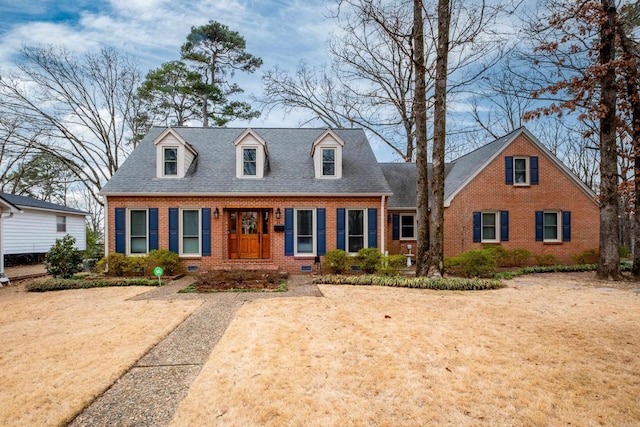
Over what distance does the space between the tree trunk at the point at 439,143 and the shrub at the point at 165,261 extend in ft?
30.4

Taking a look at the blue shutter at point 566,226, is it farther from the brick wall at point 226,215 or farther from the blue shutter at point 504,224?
the brick wall at point 226,215

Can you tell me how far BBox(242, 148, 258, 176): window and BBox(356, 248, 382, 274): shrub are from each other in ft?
18.4

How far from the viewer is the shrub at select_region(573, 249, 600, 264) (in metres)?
14.0

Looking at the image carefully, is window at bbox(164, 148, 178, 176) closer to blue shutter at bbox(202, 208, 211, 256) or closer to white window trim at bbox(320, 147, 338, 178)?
blue shutter at bbox(202, 208, 211, 256)

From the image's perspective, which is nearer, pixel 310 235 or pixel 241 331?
pixel 241 331

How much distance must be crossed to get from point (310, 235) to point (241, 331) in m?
7.19

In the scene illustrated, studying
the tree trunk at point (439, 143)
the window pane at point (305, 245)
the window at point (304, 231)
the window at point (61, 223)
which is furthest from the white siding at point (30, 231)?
the tree trunk at point (439, 143)

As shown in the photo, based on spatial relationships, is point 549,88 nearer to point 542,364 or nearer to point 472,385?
point 542,364

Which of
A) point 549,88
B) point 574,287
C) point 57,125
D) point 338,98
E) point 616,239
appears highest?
point 338,98

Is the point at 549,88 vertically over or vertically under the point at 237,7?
under

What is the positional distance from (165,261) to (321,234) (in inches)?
235

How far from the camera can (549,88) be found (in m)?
10.6

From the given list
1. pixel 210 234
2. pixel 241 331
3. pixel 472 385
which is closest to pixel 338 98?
pixel 210 234

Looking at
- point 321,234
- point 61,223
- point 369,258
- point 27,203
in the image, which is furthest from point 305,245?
point 61,223
